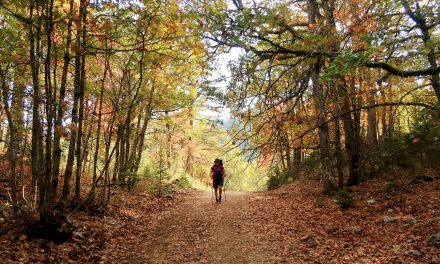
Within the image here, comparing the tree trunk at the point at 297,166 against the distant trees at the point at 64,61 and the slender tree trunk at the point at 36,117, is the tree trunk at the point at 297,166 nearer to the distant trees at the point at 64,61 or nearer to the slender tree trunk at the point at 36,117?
the distant trees at the point at 64,61

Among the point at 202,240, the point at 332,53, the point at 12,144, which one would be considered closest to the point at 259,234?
the point at 202,240

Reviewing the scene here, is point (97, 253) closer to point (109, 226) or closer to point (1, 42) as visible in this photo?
point (109, 226)

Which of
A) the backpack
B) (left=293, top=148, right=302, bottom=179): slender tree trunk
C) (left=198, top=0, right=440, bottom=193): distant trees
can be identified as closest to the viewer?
(left=198, top=0, right=440, bottom=193): distant trees

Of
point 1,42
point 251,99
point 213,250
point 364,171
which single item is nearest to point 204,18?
point 251,99

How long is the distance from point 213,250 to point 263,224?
103 inches

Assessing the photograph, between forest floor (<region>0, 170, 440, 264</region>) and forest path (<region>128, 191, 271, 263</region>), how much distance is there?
22 millimetres

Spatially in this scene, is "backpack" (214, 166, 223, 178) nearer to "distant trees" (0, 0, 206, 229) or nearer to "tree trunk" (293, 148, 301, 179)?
"distant trees" (0, 0, 206, 229)

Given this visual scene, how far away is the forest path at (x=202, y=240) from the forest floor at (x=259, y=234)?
0.02 meters

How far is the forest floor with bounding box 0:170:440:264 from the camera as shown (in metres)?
6.47

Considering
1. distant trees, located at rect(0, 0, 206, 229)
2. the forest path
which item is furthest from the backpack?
distant trees, located at rect(0, 0, 206, 229)

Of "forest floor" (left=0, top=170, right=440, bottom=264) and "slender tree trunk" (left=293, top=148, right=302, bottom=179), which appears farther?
"slender tree trunk" (left=293, top=148, right=302, bottom=179)

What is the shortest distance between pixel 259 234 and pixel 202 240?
5.06ft

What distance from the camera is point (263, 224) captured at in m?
9.52

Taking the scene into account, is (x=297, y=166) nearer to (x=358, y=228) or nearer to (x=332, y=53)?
(x=358, y=228)
